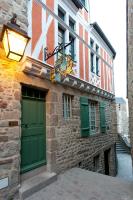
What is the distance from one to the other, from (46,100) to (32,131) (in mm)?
891

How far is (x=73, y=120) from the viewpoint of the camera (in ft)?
18.1

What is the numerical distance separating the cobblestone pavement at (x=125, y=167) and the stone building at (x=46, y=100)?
2551mm

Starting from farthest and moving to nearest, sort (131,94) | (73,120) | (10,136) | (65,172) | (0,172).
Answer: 1. (73,120)
2. (65,172)
3. (131,94)
4. (10,136)
5. (0,172)

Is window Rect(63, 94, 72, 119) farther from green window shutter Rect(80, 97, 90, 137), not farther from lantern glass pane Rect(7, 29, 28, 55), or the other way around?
lantern glass pane Rect(7, 29, 28, 55)

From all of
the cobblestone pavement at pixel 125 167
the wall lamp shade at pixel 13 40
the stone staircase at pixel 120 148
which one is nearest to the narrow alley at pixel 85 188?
the wall lamp shade at pixel 13 40

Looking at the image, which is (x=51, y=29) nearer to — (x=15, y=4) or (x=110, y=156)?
(x=15, y=4)

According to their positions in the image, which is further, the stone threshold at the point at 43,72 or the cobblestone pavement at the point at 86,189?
the stone threshold at the point at 43,72

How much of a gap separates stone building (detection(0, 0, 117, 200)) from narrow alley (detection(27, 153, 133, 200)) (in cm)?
42

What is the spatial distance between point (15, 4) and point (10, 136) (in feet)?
8.62

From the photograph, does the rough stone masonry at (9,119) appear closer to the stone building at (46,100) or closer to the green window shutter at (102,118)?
the stone building at (46,100)

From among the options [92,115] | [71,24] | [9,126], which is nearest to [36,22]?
[71,24]

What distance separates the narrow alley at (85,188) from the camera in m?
3.34

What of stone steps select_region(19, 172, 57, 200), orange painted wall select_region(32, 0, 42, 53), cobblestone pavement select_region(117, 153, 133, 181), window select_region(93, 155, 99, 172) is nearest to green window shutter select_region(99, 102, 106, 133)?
window select_region(93, 155, 99, 172)

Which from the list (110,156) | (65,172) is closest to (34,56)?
(65,172)
